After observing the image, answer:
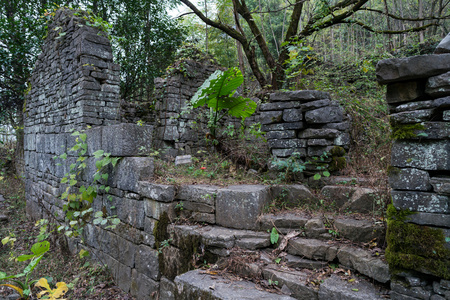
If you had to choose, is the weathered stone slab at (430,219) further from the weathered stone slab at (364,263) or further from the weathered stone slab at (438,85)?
the weathered stone slab at (438,85)

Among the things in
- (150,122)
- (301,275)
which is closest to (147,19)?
(150,122)

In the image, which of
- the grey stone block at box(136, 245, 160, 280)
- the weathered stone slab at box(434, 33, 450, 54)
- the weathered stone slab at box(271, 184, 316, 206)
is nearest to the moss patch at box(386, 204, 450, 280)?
the weathered stone slab at box(434, 33, 450, 54)

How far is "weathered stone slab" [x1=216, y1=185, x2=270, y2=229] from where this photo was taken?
305cm

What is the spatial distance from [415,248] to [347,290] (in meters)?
0.57

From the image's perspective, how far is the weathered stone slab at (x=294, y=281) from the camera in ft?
7.22

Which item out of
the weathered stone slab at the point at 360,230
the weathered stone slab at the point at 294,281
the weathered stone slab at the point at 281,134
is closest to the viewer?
the weathered stone slab at the point at 294,281

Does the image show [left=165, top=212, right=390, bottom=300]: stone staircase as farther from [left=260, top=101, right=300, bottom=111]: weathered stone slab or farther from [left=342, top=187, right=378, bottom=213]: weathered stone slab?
[left=260, top=101, right=300, bottom=111]: weathered stone slab

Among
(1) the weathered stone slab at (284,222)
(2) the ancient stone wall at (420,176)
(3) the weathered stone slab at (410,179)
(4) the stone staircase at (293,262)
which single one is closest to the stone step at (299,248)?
(4) the stone staircase at (293,262)

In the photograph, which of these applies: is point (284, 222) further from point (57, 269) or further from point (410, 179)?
point (57, 269)

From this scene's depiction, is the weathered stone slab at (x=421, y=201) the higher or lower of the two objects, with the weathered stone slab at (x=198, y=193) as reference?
higher

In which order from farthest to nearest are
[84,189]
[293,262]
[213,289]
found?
1. [84,189]
2. [293,262]
3. [213,289]

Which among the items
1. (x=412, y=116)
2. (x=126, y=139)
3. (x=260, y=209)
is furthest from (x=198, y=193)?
(x=412, y=116)

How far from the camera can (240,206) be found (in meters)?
3.09

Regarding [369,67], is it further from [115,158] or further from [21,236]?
[21,236]
